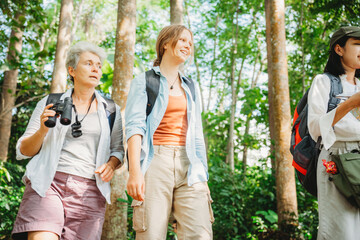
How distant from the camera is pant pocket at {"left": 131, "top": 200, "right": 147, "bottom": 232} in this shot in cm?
229

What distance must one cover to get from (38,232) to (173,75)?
144cm

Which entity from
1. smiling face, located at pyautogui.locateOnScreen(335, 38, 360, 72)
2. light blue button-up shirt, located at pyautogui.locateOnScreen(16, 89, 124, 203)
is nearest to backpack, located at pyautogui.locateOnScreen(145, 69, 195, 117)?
light blue button-up shirt, located at pyautogui.locateOnScreen(16, 89, 124, 203)

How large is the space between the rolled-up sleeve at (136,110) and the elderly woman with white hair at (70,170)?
15.2 inches

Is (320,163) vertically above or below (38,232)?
above

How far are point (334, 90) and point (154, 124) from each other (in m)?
1.29

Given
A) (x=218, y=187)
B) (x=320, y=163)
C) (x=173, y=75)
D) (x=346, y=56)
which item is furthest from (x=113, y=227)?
(x=346, y=56)

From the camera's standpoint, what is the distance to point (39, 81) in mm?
11742

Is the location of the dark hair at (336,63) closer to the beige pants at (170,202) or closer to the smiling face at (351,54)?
the smiling face at (351,54)

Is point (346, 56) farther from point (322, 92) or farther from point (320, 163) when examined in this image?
point (320, 163)

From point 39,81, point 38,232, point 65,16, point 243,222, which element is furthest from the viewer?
point 39,81

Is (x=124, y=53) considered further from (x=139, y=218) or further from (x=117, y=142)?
(x=139, y=218)

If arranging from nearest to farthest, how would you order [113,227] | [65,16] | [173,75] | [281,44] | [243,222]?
[173,75], [113,227], [281,44], [243,222], [65,16]

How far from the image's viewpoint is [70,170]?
8.38 ft

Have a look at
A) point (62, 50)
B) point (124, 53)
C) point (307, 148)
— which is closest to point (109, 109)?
point (307, 148)
